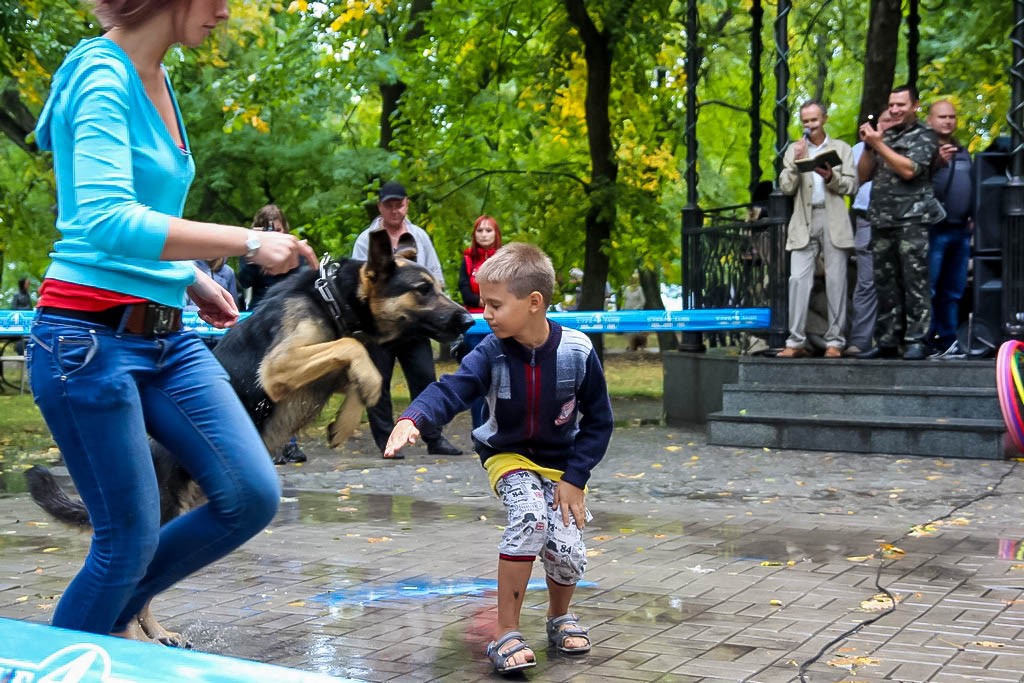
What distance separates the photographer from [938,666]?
469 centimetres

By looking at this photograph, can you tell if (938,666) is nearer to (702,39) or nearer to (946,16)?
(702,39)

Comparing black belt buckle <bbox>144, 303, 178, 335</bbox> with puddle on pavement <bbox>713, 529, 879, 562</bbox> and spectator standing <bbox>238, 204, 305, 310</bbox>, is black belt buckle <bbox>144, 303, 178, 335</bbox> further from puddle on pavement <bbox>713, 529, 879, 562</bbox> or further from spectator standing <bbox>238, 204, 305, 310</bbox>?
spectator standing <bbox>238, 204, 305, 310</bbox>

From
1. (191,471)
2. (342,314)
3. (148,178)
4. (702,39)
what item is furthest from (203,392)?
(702,39)

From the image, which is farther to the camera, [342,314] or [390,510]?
[390,510]

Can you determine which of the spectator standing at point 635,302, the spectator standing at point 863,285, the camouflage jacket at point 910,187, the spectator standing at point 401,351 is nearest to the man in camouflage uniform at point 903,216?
the camouflage jacket at point 910,187

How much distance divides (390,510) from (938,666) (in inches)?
173

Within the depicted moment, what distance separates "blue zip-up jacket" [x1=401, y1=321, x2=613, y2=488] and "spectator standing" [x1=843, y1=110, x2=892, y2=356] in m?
7.57

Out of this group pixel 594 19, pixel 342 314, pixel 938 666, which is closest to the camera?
pixel 938 666

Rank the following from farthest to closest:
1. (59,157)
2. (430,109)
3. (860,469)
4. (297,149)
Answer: (297,149) → (430,109) → (860,469) → (59,157)

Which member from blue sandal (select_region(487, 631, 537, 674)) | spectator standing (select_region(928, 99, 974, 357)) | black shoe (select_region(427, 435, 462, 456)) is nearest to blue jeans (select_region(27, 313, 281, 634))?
blue sandal (select_region(487, 631, 537, 674))

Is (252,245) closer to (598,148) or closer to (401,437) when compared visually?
(401,437)

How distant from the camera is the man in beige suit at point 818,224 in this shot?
11812mm

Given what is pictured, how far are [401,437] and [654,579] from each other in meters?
2.39

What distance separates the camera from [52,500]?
4.56 meters
